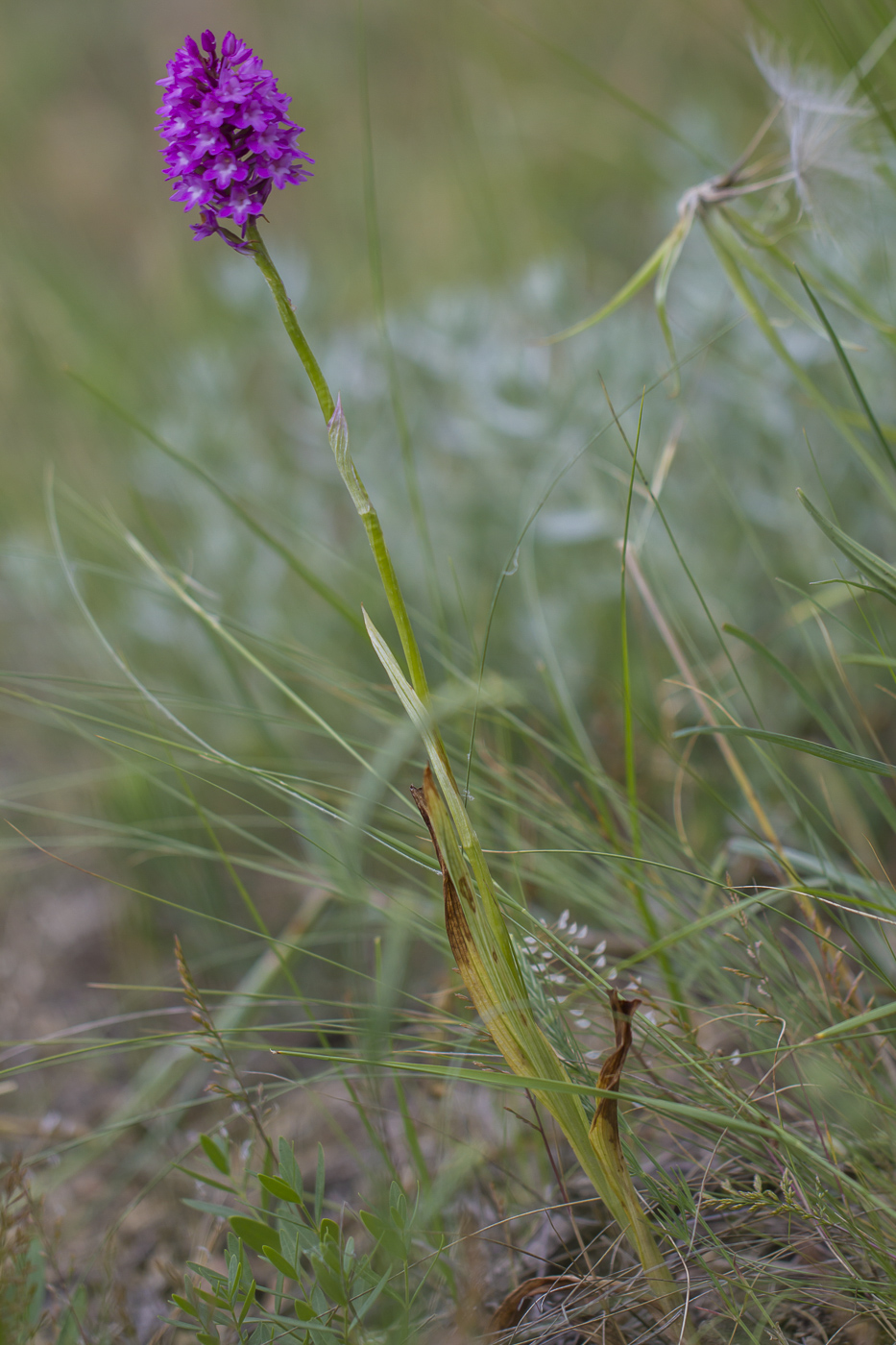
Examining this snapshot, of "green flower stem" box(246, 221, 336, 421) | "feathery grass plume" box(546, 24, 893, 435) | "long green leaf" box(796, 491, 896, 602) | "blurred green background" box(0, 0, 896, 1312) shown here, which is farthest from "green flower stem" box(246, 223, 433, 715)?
"feathery grass plume" box(546, 24, 893, 435)

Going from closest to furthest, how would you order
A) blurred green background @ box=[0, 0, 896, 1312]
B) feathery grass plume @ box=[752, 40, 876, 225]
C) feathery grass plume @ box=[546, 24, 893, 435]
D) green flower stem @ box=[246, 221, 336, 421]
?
1. green flower stem @ box=[246, 221, 336, 421]
2. feathery grass plume @ box=[546, 24, 893, 435]
3. feathery grass plume @ box=[752, 40, 876, 225]
4. blurred green background @ box=[0, 0, 896, 1312]

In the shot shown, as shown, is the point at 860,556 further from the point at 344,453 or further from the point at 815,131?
the point at 815,131

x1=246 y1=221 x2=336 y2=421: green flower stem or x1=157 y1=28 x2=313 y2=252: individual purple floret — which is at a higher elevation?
x1=157 y1=28 x2=313 y2=252: individual purple floret

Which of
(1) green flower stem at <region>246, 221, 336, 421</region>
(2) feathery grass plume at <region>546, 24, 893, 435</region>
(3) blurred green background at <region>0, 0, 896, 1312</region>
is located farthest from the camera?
(3) blurred green background at <region>0, 0, 896, 1312</region>

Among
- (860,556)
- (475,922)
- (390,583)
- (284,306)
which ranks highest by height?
(284,306)

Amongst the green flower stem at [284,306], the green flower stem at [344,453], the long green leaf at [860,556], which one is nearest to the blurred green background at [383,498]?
the long green leaf at [860,556]

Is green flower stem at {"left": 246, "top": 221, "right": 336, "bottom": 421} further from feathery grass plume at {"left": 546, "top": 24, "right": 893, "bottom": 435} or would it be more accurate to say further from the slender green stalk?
feathery grass plume at {"left": 546, "top": 24, "right": 893, "bottom": 435}

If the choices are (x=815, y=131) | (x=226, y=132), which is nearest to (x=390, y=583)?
(x=226, y=132)
